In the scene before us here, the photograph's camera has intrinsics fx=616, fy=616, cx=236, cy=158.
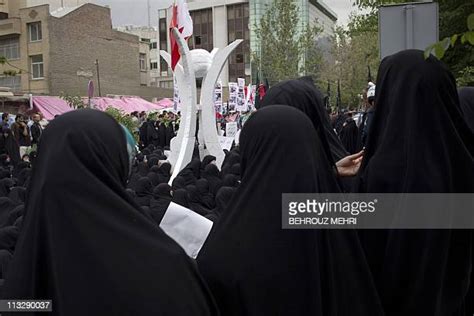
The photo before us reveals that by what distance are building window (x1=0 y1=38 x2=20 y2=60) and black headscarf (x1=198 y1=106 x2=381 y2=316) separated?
36.1 metres

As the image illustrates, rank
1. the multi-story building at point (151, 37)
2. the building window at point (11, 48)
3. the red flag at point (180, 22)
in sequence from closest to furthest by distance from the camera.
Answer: the red flag at point (180, 22) → the building window at point (11, 48) → the multi-story building at point (151, 37)

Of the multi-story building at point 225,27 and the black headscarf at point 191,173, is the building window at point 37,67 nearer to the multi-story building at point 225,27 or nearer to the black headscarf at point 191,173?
the multi-story building at point 225,27

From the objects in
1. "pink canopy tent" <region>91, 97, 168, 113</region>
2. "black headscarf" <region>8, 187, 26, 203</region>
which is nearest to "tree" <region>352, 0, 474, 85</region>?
"black headscarf" <region>8, 187, 26, 203</region>

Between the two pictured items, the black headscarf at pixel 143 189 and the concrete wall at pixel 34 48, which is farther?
the concrete wall at pixel 34 48

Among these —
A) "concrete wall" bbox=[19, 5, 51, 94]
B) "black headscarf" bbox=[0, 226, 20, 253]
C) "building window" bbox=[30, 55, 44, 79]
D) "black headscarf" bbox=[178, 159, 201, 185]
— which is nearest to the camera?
"black headscarf" bbox=[0, 226, 20, 253]

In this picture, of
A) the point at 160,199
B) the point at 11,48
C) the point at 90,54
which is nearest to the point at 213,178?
the point at 160,199

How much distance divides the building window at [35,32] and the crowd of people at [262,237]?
113 feet

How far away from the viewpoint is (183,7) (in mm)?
10578

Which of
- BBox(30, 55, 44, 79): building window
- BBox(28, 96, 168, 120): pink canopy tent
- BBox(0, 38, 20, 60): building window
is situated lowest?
BBox(28, 96, 168, 120): pink canopy tent

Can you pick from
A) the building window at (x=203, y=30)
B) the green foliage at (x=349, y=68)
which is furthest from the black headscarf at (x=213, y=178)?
the building window at (x=203, y=30)

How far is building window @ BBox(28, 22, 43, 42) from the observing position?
1362 inches

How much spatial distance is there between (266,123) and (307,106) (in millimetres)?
1782

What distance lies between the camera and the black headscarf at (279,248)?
2.06 metres

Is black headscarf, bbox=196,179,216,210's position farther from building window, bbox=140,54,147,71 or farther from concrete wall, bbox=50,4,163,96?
building window, bbox=140,54,147,71
